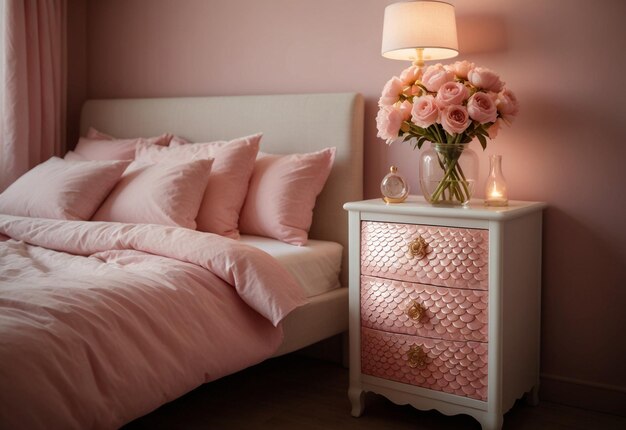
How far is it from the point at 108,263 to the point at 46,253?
30 centimetres

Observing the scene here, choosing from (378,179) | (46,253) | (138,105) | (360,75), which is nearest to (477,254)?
(378,179)

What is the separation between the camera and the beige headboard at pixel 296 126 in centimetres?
292

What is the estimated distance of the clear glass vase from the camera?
2.39 meters

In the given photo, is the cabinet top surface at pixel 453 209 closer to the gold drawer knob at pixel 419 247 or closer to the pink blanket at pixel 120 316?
the gold drawer knob at pixel 419 247

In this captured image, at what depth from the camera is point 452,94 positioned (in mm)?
2303

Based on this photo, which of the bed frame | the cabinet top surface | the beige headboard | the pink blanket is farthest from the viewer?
the beige headboard

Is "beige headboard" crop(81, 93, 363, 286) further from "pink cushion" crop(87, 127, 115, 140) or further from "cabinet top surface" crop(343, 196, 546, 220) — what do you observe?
"cabinet top surface" crop(343, 196, 546, 220)

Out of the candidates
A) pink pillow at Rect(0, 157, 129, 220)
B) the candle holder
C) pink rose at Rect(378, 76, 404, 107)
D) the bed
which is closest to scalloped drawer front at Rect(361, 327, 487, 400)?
the bed

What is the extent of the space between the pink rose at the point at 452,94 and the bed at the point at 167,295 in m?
0.63

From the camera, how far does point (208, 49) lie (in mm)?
3541

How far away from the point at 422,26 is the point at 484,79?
321 mm

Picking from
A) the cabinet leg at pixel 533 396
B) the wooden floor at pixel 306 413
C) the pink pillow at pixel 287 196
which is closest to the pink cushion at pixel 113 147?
the pink pillow at pixel 287 196

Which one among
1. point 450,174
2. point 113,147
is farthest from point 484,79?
point 113,147

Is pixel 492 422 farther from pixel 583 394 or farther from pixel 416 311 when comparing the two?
pixel 583 394
